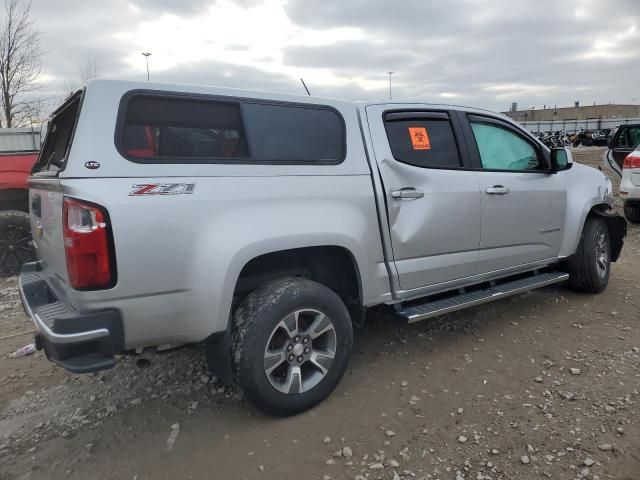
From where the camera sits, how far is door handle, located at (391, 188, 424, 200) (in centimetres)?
333

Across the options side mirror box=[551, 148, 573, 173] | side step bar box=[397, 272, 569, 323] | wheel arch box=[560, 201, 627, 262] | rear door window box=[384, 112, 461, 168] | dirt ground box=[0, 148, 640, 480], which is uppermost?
rear door window box=[384, 112, 461, 168]

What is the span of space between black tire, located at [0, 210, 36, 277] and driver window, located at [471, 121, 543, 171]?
215 inches

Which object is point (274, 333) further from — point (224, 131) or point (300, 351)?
point (224, 131)

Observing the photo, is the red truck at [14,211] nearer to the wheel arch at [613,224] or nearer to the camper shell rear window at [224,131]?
the camper shell rear window at [224,131]

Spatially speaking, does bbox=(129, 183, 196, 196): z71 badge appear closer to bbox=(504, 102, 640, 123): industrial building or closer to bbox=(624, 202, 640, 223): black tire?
bbox=(624, 202, 640, 223): black tire

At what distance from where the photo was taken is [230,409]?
312 cm

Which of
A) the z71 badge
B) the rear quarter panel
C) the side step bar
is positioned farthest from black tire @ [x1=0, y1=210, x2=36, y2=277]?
the rear quarter panel

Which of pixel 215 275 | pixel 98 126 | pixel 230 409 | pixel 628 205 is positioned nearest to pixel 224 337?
pixel 215 275

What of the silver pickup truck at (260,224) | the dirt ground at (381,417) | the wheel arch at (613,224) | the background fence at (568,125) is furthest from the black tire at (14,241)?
the background fence at (568,125)

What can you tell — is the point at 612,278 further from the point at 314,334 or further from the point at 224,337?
the point at 224,337

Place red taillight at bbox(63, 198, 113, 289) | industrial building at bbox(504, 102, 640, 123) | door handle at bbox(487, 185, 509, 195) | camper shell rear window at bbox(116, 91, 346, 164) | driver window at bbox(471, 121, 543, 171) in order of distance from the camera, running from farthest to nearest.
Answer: industrial building at bbox(504, 102, 640, 123) < driver window at bbox(471, 121, 543, 171) < door handle at bbox(487, 185, 509, 195) < camper shell rear window at bbox(116, 91, 346, 164) < red taillight at bbox(63, 198, 113, 289)

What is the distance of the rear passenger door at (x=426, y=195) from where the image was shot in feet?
11.1

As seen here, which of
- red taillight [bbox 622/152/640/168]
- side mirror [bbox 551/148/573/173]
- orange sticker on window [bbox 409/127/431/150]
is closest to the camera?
orange sticker on window [bbox 409/127/431/150]

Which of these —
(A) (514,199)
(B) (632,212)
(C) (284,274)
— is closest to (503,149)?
(A) (514,199)
